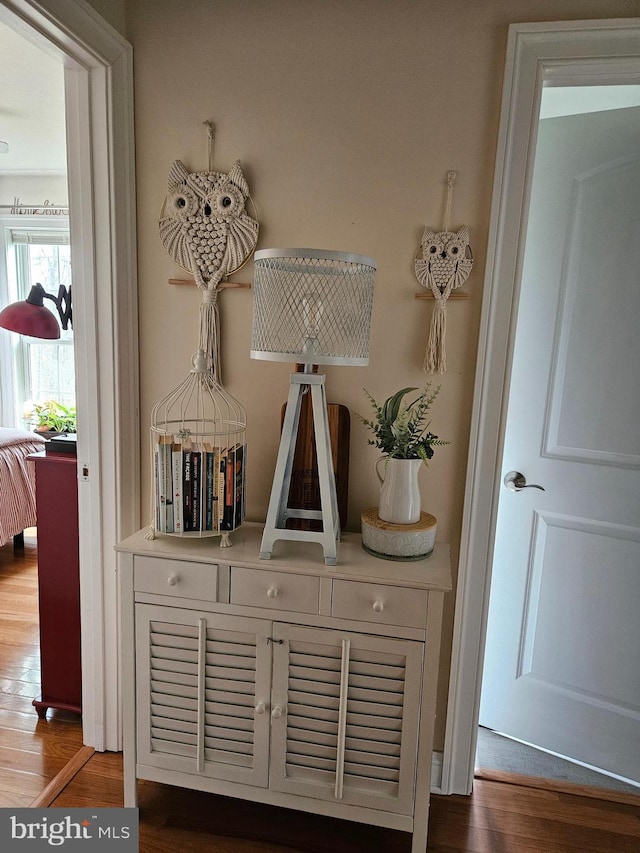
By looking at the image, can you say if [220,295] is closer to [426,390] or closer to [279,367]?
[279,367]

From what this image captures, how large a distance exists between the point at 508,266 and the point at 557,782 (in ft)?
5.38

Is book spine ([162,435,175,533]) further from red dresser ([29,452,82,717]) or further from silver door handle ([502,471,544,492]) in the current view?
silver door handle ([502,471,544,492])

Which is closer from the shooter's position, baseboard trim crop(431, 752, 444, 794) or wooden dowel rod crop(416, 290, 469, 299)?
wooden dowel rod crop(416, 290, 469, 299)

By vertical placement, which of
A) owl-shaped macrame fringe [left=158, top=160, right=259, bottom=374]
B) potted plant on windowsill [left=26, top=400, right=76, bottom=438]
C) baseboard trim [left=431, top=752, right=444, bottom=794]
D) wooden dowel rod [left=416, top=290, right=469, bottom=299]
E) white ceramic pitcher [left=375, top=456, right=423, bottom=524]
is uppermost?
owl-shaped macrame fringe [left=158, top=160, right=259, bottom=374]

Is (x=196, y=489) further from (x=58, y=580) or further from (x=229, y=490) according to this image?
(x=58, y=580)

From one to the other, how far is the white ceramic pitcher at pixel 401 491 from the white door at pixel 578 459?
23.9 inches

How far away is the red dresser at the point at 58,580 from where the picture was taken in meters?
2.01

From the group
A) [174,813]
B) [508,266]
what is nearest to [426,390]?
[508,266]

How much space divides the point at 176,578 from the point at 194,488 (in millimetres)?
240

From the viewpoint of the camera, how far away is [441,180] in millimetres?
1669

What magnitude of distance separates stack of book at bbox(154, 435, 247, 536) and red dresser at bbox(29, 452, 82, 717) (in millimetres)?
557

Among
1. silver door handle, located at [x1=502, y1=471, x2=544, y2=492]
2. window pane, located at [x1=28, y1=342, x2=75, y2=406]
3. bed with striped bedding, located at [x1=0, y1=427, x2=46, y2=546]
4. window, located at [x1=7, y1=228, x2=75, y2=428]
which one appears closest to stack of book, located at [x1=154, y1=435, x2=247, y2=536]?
silver door handle, located at [x1=502, y1=471, x2=544, y2=492]

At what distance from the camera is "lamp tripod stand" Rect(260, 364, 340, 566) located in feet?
4.98

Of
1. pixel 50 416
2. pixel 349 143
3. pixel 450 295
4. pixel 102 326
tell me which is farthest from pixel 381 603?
pixel 50 416
